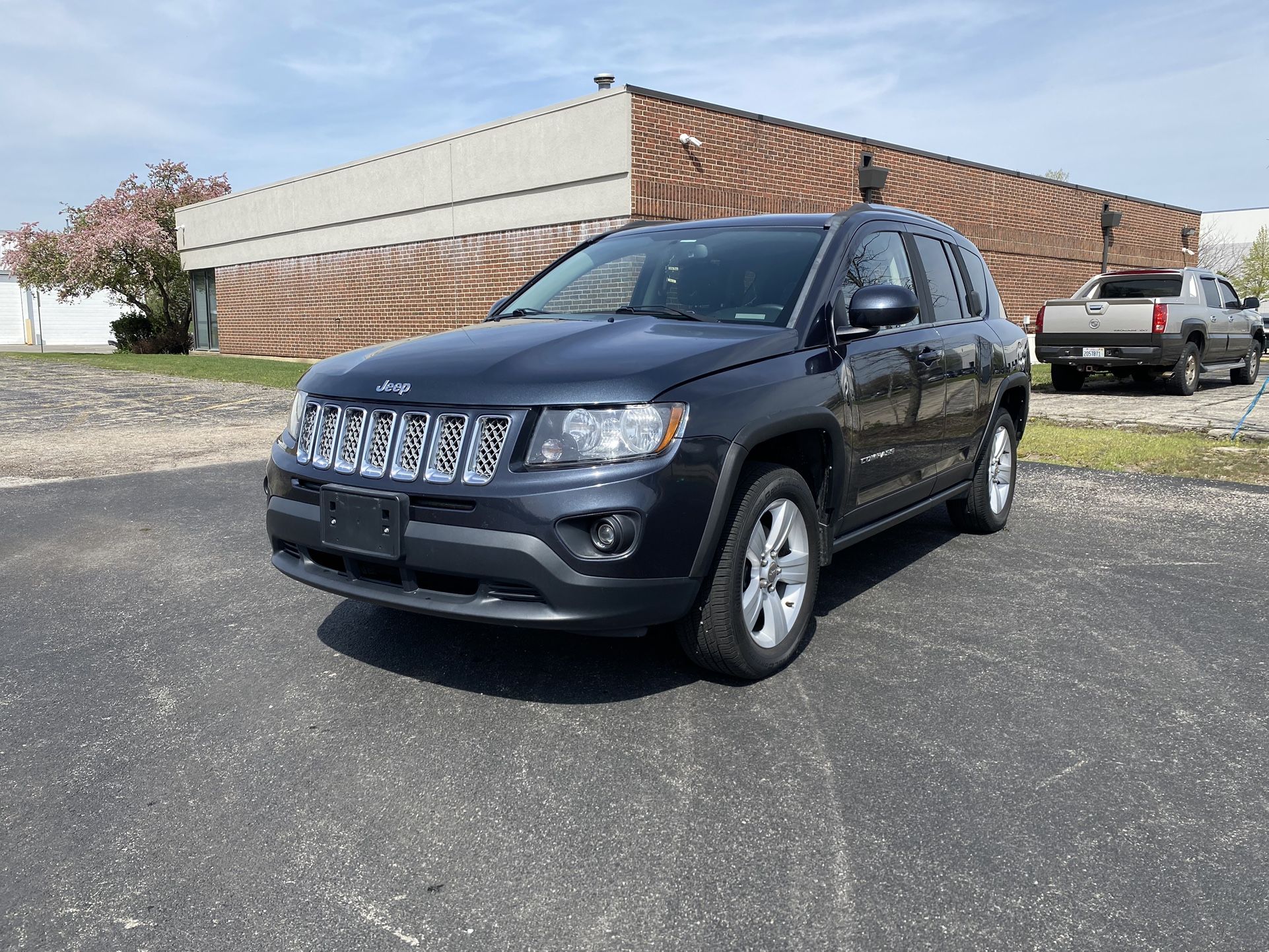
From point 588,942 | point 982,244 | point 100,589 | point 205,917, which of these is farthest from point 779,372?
point 982,244

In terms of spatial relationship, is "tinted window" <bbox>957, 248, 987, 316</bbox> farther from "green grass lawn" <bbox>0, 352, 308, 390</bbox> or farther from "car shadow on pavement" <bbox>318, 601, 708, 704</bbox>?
"green grass lawn" <bbox>0, 352, 308, 390</bbox>

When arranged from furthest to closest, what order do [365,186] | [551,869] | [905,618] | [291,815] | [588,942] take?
[365,186] → [905,618] → [291,815] → [551,869] → [588,942]

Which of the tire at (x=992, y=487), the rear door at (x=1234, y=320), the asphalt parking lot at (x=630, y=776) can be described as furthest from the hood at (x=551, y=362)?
the rear door at (x=1234, y=320)

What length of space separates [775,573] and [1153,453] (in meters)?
7.14

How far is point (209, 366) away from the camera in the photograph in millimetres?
23156

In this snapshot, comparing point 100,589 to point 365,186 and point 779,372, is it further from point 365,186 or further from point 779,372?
point 365,186

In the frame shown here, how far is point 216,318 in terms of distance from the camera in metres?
30.8

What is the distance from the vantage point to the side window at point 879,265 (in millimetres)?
4434

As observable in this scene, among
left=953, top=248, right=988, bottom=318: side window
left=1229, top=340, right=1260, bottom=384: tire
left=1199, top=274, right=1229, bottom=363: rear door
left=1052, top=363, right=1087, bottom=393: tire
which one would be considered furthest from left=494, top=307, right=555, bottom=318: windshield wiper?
left=1229, top=340, right=1260, bottom=384: tire

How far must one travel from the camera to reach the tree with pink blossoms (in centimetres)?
3397

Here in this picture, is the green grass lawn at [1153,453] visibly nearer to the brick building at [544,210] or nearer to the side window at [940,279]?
the side window at [940,279]

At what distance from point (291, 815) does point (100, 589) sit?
2.84 meters

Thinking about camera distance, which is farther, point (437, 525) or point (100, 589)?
point (100, 589)

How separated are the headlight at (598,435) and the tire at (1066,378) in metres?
15.0
